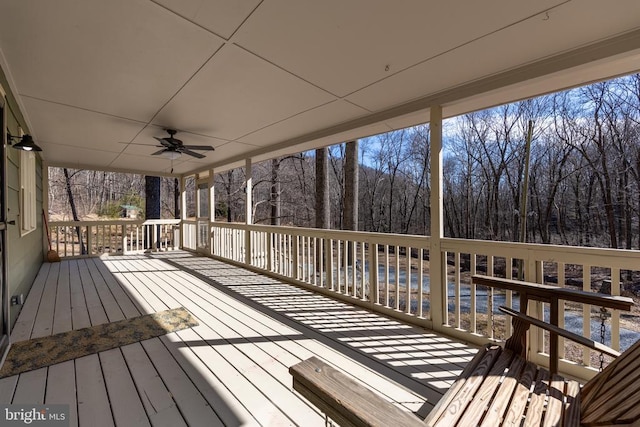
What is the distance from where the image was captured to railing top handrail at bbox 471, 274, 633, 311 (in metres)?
1.36

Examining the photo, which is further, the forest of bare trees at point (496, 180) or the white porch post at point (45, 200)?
the forest of bare trees at point (496, 180)

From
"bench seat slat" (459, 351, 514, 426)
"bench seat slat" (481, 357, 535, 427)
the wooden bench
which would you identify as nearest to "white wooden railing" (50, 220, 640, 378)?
the wooden bench

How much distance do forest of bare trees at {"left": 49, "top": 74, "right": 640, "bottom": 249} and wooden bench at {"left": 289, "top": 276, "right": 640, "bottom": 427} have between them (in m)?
8.96

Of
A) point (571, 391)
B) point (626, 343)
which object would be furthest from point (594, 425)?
point (626, 343)

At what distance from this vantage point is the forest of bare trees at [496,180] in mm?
8148

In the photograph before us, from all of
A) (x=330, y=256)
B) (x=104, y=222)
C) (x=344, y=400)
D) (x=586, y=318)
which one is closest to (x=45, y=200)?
(x=104, y=222)

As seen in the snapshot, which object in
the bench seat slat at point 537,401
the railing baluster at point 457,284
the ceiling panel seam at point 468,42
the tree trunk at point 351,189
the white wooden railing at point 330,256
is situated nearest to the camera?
the bench seat slat at point 537,401

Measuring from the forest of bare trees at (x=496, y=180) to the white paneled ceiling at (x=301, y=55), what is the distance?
7.45 m

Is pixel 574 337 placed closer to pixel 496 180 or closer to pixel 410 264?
pixel 410 264

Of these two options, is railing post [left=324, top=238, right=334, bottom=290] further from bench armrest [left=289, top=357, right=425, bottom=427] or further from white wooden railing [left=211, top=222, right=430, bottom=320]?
bench armrest [left=289, top=357, right=425, bottom=427]

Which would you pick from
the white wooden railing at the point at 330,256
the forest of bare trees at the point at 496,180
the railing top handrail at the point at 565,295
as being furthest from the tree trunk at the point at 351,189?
the railing top handrail at the point at 565,295

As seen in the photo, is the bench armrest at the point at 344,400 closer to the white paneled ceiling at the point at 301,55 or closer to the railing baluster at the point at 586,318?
the white paneled ceiling at the point at 301,55

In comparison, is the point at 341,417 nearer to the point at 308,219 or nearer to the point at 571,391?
the point at 571,391

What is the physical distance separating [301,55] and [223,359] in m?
2.36
